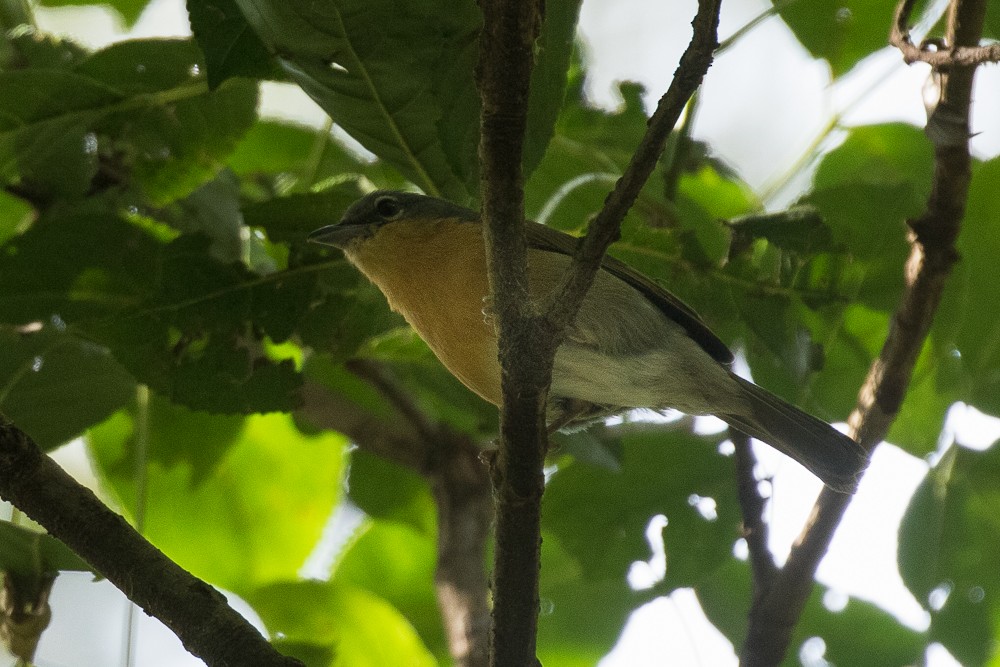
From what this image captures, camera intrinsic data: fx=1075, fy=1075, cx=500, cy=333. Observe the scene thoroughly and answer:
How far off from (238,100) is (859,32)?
7.35 ft

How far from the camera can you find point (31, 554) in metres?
2.67

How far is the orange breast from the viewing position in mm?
3393

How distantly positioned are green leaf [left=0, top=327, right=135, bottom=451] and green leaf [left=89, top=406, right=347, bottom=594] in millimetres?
479

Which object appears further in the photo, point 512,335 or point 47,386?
point 47,386

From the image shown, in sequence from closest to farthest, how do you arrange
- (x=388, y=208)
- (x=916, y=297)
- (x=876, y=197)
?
(x=916, y=297) → (x=876, y=197) → (x=388, y=208)

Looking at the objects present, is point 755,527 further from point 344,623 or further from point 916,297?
point 344,623

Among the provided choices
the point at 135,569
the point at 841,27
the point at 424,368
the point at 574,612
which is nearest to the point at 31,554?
the point at 135,569

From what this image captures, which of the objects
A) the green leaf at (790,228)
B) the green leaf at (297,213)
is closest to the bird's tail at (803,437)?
the green leaf at (790,228)

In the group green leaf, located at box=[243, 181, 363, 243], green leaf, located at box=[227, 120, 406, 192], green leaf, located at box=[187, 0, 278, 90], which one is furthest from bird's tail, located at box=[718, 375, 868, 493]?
green leaf, located at box=[187, 0, 278, 90]

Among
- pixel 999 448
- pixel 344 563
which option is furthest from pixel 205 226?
pixel 999 448

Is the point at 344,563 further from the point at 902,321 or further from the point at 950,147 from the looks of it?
the point at 950,147

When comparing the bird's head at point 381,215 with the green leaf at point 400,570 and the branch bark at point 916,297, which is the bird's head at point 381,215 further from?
the branch bark at point 916,297

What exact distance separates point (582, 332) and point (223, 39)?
1.47 meters

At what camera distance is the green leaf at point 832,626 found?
374 centimetres
